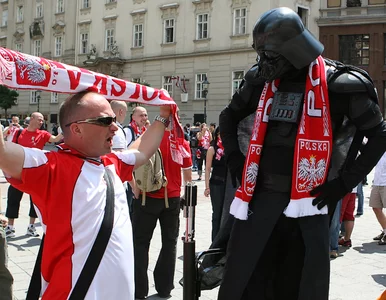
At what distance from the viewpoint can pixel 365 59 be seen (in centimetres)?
3275

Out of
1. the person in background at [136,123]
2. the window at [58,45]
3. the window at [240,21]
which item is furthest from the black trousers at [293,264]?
the window at [58,45]

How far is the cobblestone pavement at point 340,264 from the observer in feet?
16.6

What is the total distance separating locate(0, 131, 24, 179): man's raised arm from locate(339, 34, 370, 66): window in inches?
1305

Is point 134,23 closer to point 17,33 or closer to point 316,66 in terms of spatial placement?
point 17,33

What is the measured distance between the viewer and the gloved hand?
10.5 feet

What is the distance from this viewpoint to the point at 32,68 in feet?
7.37

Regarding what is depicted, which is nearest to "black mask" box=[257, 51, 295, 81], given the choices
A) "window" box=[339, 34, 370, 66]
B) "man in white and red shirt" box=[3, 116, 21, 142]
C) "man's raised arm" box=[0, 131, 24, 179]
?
"man's raised arm" box=[0, 131, 24, 179]

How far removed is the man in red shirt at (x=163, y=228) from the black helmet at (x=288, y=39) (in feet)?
7.77

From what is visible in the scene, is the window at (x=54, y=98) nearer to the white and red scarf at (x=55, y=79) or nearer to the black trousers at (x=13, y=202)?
the black trousers at (x=13, y=202)

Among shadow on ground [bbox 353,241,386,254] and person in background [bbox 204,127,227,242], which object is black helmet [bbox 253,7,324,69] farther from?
shadow on ground [bbox 353,241,386,254]

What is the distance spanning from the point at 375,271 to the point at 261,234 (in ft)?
12.0

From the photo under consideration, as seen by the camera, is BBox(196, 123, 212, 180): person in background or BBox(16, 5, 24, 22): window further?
BBox(16, 5, 24, 22): window

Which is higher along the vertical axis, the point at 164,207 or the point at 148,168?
the point at 148,168

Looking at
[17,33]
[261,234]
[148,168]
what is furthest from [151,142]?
[17,33]
